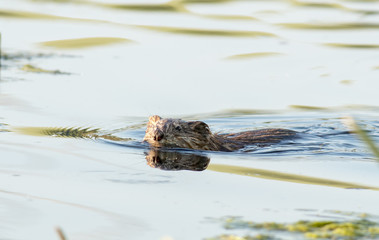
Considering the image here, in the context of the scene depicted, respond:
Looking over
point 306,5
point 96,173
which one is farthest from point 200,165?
point 306,5

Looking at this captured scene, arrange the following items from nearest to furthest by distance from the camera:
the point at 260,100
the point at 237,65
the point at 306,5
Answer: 1. the point at 260,100
2. the point at 237,65
3. the point at 306,5

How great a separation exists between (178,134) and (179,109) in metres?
1.85

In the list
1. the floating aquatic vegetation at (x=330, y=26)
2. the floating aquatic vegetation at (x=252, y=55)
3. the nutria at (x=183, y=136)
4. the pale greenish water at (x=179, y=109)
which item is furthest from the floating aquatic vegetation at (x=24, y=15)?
the nutria at (x=183, y=136)

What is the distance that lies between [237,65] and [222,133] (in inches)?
121

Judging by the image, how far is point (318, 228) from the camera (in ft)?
17.8

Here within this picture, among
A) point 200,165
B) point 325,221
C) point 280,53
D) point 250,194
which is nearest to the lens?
A: point 325,221

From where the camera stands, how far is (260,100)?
11719mm

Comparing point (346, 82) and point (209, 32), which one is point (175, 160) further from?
point (209, 32)

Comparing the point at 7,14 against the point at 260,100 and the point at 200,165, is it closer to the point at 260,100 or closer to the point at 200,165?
the point at 260,100

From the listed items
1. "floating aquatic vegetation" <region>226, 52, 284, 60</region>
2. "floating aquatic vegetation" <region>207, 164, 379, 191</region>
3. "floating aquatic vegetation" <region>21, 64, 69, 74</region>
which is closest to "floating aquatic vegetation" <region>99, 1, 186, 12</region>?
"floating aquatic vegetation" <region>226, 52, 284, 60</region>

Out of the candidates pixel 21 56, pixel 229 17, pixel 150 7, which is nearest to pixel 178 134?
pixel 21 56

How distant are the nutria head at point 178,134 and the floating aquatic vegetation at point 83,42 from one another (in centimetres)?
576

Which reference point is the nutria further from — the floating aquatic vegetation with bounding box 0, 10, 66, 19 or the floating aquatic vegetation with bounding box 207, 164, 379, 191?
the floating aquatic vegetation with bounding box 0, 10, 66, 19

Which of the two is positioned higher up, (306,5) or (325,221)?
(306,5)
